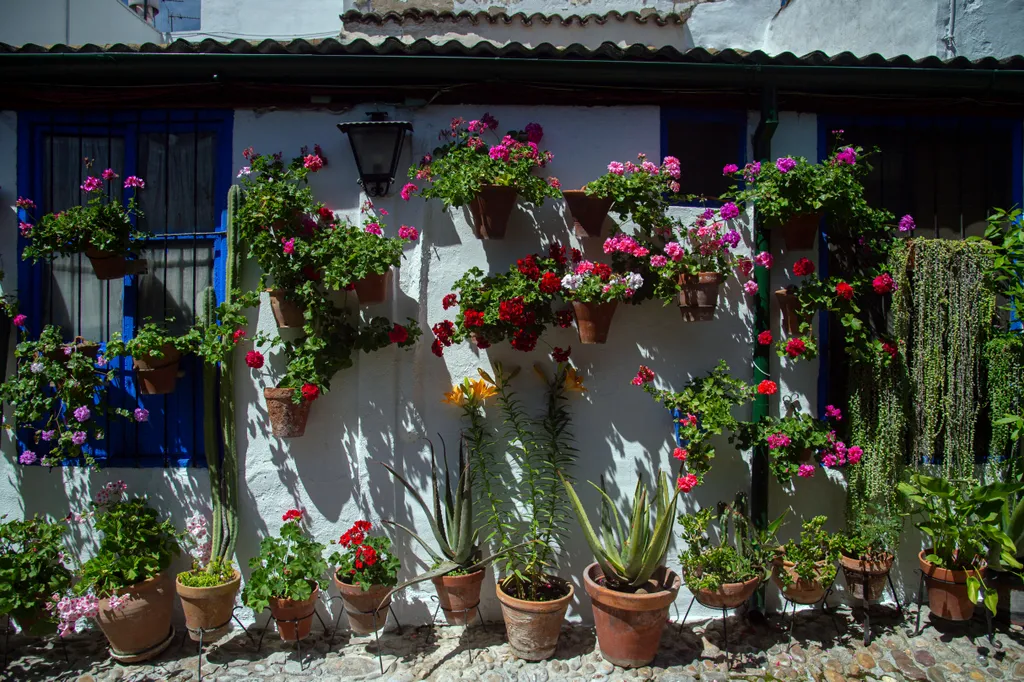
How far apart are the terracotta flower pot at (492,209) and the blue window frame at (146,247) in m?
1.64

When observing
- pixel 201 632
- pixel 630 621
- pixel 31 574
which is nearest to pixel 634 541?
pixel 630 621

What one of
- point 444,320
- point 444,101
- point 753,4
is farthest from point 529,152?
point 753,4

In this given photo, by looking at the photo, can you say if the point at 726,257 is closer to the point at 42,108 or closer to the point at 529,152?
the point at 529,152

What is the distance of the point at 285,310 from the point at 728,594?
120 inches

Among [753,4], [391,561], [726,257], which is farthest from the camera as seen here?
[753,4]

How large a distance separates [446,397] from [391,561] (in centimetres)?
101

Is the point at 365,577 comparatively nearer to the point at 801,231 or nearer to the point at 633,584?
the point at 633,584

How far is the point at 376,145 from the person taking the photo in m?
4.40

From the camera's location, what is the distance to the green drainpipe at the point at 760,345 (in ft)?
14.9

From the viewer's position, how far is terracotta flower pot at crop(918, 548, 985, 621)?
438 centimetres

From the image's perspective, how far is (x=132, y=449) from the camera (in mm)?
4727

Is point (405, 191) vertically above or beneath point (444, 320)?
above

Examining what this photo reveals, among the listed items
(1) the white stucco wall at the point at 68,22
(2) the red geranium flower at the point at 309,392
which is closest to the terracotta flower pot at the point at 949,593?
(2) the red geranium flower at the point at 309,392

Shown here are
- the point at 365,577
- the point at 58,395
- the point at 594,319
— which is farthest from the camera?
the point at 58,395
